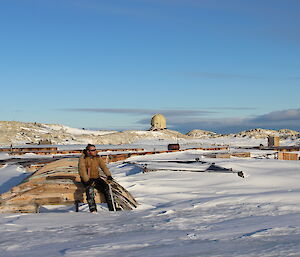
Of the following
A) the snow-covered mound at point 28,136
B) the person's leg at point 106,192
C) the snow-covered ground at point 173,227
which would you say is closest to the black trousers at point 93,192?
the person's leg at point 106,192

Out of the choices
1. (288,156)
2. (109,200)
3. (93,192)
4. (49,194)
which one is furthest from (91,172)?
(288,156)

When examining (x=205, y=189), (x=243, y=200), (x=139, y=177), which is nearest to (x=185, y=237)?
(x=243, y=200)

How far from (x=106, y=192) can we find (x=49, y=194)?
1.43 metres

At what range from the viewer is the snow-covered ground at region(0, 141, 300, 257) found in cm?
494

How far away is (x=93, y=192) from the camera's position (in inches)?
356

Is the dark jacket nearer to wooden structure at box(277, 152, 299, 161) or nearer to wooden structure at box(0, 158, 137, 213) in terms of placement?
wooden structure at box(0, 158, 137, 213)

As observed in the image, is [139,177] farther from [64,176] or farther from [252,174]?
[64,176]

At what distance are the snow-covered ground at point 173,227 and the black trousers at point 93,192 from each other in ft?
0.91

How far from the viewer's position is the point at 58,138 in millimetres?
77312

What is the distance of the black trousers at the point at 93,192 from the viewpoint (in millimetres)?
8898

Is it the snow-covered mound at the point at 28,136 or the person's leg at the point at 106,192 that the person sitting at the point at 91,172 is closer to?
the person's leg at the point at 106,192

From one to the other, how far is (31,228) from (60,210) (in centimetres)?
283

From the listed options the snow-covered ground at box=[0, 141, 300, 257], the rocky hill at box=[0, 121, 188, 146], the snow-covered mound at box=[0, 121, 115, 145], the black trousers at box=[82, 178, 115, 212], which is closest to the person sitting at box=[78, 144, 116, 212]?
the black trousers at box=[82, 178, 115, 212]

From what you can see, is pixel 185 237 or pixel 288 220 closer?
pixel 185 237
